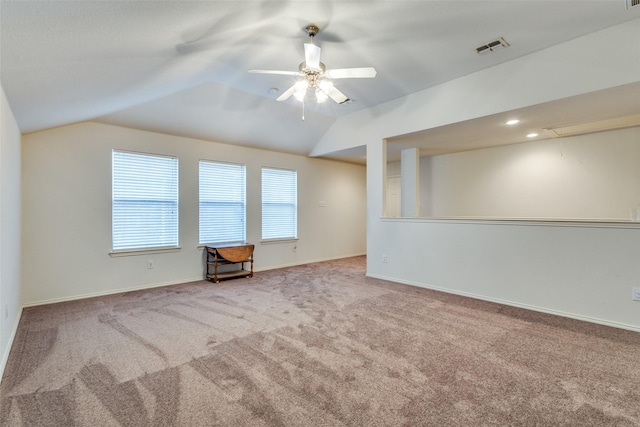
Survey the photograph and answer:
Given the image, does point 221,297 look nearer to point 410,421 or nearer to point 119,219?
point 119,219

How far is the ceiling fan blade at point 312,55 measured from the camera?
2328mm

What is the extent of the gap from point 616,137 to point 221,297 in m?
6.02

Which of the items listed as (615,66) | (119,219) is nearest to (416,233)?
(615,66)

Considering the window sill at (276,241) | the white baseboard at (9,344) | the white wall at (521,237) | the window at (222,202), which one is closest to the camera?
the white baseboard at (9,344)

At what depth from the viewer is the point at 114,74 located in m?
2.47

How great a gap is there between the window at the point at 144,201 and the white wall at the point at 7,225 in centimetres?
128

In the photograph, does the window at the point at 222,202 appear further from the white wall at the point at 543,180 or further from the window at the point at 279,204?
the white wall at the point at 543,180

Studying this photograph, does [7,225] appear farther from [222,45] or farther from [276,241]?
[276,241]

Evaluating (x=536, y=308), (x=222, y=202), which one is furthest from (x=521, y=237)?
(x=222, y=202)

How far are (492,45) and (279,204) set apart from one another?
4.25 metres

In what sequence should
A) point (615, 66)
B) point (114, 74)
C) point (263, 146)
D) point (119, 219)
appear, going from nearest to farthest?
point (114, 74) → point (615, 66) → point (119, 219) → point (263, 146)

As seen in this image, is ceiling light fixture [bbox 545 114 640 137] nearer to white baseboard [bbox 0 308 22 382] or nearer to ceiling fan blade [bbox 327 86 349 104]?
ceiling fan blade [bbox 327 86 349 104]

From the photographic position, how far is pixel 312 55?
2402 millimetres

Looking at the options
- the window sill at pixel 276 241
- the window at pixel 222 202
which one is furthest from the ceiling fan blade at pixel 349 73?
the window sill at pixel 276 241
